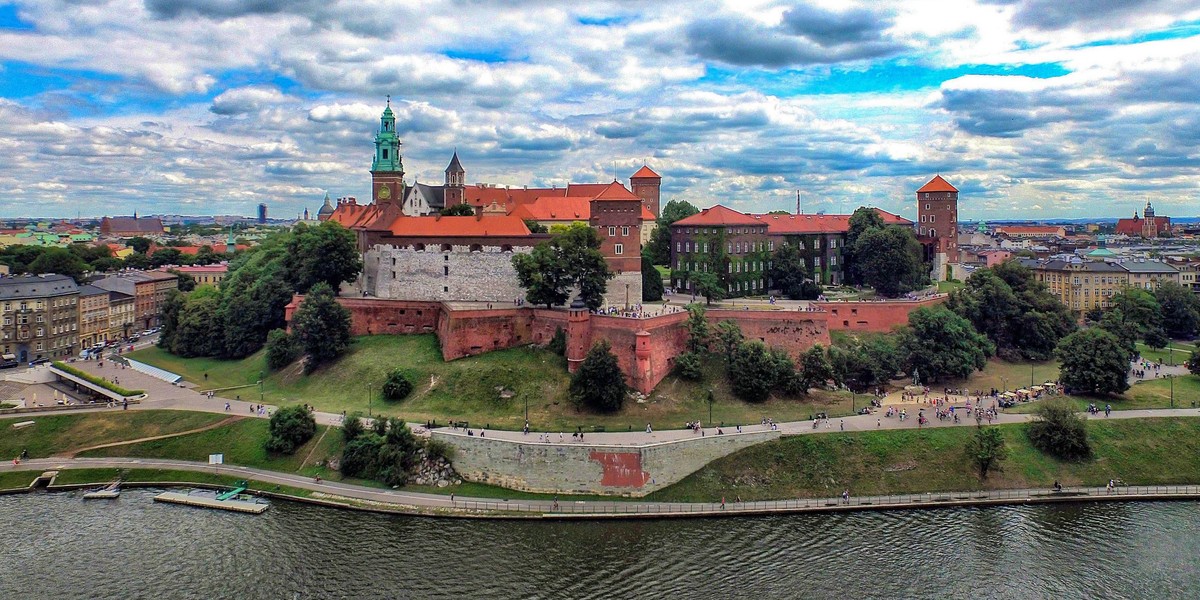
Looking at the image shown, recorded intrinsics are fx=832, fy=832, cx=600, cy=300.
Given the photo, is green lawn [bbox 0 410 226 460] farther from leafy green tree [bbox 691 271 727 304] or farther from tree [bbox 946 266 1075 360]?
tree [bbox 946 266 1075 360]

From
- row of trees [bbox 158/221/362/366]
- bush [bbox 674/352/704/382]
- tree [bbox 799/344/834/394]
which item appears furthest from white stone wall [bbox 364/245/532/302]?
tree [bbox 799/344/834/394]

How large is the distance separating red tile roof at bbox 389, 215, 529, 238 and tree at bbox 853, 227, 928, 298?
31680 millimetres

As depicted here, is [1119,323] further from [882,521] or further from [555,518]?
[555,518]

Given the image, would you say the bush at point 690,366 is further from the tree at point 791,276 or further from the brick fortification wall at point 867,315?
the tree at point 791,276

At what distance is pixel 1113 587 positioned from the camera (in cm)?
3375

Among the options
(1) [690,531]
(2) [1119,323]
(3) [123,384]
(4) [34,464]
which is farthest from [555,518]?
(2) [1119,323]

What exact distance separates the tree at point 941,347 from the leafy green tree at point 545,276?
24.4m

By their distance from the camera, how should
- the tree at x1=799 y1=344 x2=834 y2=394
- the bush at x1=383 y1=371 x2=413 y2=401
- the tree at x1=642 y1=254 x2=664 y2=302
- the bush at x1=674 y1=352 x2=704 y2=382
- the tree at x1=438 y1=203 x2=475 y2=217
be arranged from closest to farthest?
the tree at x1=799 y1=344 x2=834 y2=394 < the bush at x1=383 y1=371 x2=413 y2=401 < the bush at x1=674 y1=352 x2=704 y2=382 < the tree at x1=642 y1=254 x2=664 y2=302 < the tree at x1=438 y1=203 x2=475 y2=217

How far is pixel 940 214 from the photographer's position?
3472 inches

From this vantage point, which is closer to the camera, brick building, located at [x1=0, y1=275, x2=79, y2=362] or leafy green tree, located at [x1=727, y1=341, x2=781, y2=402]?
leafy green tree, located at [x1=727, y1=341, x2=781, y2=402]

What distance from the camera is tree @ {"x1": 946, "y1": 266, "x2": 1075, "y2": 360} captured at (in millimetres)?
64181

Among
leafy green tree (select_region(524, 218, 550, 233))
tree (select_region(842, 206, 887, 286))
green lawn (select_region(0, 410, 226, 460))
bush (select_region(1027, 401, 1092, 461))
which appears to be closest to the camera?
bush (select_region(1027, 401, 1092, 461))

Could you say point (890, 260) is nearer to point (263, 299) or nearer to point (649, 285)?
point (649, 285)

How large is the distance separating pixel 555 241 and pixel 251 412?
23352mm
